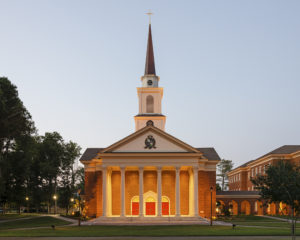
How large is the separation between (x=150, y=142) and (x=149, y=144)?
1.01 ft

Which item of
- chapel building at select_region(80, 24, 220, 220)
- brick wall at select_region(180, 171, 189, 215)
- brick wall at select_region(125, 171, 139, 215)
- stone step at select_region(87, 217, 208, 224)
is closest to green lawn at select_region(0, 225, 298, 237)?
stone step at select_region(87, 217, 208, 224)

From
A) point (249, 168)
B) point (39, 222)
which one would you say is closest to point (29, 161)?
point (39, 222)

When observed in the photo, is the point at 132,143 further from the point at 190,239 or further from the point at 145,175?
the point at 190,239

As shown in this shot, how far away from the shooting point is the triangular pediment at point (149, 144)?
2221 inches

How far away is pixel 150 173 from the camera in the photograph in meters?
61.7

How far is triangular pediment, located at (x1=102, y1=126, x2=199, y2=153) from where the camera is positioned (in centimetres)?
5641

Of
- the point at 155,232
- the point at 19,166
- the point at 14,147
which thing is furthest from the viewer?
the point at 14,147

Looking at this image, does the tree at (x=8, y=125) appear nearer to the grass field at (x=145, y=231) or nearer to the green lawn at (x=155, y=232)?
the grass field at (x=145, y=231)

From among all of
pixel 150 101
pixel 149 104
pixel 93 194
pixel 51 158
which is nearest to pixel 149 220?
pixel 93 194

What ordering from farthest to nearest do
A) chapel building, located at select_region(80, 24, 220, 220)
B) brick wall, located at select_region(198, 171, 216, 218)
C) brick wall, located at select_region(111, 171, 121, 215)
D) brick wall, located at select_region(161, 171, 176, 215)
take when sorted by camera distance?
brick wall, located at select_region(161, 171, 176, 215) < brick wall, located at select_region(111, 171, 121, 215) < brick wall, located at select_region(198, 171, 216, 218) < chapel building, located at select_region(80, 24, 220, 220)

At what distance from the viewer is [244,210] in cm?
7200

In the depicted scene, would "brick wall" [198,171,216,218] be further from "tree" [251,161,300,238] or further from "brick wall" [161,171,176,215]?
"tree" [251,161,300,238]

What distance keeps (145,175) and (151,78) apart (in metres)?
16.6

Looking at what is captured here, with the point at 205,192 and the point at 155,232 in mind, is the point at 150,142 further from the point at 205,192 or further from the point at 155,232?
the point at 155,232
